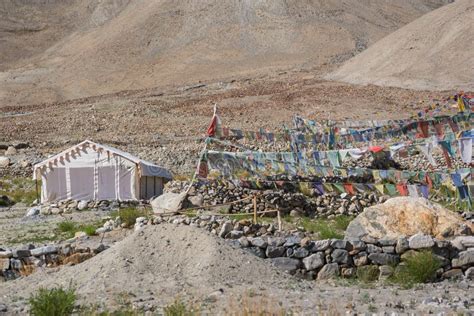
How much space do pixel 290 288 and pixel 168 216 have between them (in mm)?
8078

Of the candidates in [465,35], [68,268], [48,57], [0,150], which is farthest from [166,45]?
[68,268]

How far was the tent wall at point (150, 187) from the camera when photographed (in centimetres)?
2392

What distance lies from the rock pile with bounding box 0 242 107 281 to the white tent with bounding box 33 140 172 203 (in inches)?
439

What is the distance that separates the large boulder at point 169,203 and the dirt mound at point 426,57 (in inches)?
1302

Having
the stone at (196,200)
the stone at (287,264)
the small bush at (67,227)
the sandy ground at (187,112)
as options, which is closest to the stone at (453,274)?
the stone at (287,264)

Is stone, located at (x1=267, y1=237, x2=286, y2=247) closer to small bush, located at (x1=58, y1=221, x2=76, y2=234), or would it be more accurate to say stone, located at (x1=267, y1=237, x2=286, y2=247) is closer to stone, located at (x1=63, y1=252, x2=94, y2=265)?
stone, located at (x1=63, y1=252, x2=94, y2=265)

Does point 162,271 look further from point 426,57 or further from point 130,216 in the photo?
point 426,57

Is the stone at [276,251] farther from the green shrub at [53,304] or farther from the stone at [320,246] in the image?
the green shrub at [53,304]

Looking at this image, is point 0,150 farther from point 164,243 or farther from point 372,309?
point 372,309

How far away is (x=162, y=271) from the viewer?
10484mm

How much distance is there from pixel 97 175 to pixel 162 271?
46.2 ft

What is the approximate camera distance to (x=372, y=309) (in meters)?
8.51

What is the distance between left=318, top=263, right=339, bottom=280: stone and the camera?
35.6ft

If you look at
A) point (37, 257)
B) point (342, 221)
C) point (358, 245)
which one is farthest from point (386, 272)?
point (342, 221)
